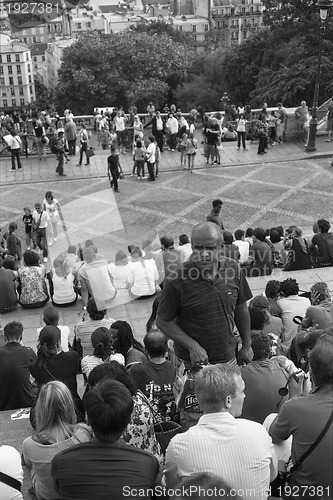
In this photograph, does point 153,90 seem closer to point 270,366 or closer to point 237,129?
point 237,129

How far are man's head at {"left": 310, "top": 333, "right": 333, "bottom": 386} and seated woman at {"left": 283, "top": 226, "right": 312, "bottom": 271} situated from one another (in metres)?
7.52

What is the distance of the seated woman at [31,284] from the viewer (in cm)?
1070

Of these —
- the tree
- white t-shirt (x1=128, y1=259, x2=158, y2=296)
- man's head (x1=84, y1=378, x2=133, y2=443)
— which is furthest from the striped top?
the tree

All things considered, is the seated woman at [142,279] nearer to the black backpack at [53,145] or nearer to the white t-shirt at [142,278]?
the white t-shirt at [142,278]

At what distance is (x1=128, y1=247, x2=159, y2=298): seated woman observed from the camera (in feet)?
35.0

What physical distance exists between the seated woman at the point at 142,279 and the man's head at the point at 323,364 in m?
6.66

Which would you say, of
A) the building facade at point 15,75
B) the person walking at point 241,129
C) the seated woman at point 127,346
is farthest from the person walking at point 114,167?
the building facade at point 15,75

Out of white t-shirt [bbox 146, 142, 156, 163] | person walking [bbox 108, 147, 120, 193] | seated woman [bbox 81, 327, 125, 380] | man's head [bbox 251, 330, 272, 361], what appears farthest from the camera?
white t-shirt [bbox 146, 142, 156, 163]

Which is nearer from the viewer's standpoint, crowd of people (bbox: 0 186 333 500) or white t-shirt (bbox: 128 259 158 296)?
crowd of people (bbox: 0 186 333 500)

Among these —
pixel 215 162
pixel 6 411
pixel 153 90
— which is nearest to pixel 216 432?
pixel 6 411

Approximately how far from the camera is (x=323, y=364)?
4098mm

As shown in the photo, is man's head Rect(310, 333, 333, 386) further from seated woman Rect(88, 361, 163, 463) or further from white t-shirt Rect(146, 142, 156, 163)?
white t-shirt Rect(146, 142, 156, 163)

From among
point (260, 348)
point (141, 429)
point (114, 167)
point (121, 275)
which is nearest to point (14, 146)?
point (114, 167)

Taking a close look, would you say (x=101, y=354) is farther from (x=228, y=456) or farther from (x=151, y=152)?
(x=151, y=152)
